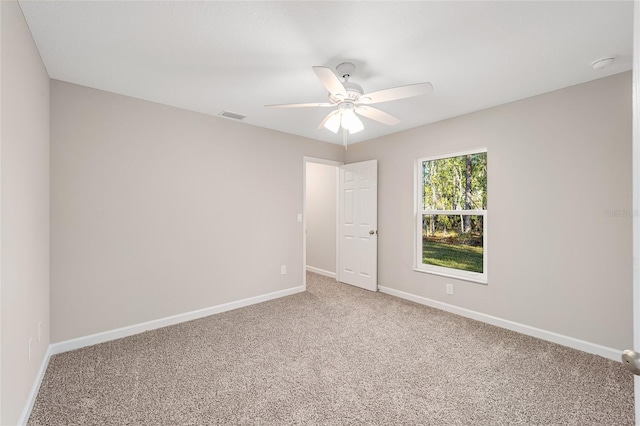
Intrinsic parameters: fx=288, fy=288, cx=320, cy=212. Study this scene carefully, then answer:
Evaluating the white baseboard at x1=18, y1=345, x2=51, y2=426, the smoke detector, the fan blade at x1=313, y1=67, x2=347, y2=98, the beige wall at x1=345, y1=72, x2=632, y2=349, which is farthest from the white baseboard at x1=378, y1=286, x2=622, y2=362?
the white baseboard at x1=18, y1=345, x2=51, y2=426

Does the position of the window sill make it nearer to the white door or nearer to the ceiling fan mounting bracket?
the white door

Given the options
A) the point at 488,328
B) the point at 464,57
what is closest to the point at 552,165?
the point at 464,57

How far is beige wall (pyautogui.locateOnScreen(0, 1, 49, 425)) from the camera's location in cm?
143

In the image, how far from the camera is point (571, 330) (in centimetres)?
264

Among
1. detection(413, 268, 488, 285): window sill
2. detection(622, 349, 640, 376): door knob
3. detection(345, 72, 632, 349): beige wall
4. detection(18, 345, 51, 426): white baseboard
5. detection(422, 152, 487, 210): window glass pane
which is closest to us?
detection(622, 349, 640, 376): door knob

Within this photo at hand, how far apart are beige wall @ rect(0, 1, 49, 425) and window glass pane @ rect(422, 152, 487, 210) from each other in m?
3.89

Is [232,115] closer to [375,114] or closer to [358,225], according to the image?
[375,114]

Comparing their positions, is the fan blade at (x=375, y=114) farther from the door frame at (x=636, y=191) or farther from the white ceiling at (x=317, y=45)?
the door frame at (x=636, y=191)

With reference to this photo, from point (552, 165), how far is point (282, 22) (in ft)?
8.97

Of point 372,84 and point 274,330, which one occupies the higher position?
point 372,84

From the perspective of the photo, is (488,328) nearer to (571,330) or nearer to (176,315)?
(571,330)

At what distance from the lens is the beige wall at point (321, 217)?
17.1 ft

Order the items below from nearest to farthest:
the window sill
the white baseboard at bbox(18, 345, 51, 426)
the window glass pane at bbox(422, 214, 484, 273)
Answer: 1. the white baseboard at bbox(18, 345, 51, 426)
2. the window sill
3. the window glass pane at bbox(422, 214, 484, 273)

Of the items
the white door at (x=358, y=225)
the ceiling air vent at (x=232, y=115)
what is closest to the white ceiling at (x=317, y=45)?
the ceiling air vent at (x=232, y=115)
